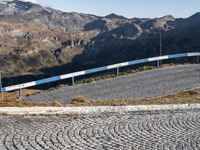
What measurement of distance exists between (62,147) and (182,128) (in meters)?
4.85

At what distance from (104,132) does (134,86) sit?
1855 cm

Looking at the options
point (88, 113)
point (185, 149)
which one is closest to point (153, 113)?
point (88, 113)

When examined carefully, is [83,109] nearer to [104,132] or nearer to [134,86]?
[104,132]

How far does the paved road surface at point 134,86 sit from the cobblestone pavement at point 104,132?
1060 centimetres

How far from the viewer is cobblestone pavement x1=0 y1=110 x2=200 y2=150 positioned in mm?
11927

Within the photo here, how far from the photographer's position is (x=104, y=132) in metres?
13.7

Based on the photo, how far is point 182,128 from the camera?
1474 centimetres

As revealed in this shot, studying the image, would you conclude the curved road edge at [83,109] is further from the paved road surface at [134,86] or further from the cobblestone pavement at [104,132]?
the paved road surface at [134,86]

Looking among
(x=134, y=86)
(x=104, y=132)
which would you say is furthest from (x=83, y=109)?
(x=134, y=86)

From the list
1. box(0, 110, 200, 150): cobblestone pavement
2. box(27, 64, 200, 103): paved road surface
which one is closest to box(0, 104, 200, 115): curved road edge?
box(0, 110, 200, 150): cobblestone pavement

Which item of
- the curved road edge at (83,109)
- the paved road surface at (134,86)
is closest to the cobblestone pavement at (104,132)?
the curved road edge at (83,109)

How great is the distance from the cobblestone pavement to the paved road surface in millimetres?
10599

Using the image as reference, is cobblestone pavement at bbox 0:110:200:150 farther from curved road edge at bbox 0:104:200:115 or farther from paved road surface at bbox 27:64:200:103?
paved road surface at bbox 27:64:200:103

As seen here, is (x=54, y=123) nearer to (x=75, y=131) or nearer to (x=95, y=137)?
(x=75, y=131)
